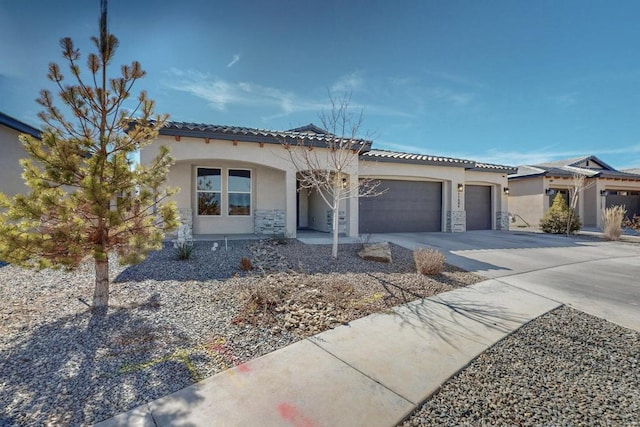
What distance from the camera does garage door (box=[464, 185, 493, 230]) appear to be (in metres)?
16.2

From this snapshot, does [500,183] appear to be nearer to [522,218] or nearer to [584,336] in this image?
[522,218]

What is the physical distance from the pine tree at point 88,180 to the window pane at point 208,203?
6959 mm

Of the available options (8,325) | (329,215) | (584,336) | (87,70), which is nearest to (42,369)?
(8,325)

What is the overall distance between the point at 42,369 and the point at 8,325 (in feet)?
5.41

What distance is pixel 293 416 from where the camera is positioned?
2.23 metres

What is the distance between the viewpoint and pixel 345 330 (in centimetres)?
385

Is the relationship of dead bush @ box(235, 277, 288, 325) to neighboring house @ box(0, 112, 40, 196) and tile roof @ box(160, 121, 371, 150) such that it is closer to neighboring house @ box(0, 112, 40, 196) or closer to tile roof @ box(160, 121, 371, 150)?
tile roof @ box(160, 121, 371, 150)

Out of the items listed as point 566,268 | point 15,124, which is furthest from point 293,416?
point 15,124

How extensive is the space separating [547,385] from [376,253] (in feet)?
17.0

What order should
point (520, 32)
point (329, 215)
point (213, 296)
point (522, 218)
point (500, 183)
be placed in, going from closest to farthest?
1. point (213, 296)
2. point (520, 32)
3. point (329, 215)
4. point (500, 183)
5. point (522, 218)

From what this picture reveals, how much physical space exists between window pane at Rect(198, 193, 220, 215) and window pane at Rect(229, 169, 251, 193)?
749 millimetres

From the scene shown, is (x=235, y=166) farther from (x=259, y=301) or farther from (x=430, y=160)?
(x=430, y=160)

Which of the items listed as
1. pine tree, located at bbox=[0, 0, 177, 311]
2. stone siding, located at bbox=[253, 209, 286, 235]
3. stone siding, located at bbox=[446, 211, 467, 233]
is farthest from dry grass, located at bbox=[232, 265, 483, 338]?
stone siding, located at bbox=[446, 211, 467, 233]

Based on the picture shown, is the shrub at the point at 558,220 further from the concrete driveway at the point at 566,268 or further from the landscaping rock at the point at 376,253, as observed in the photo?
the landscaping rock at the point at 376,253
